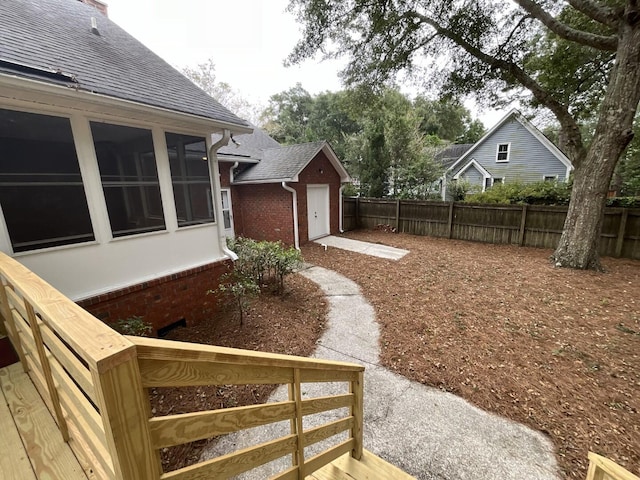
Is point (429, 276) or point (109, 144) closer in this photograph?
point (109, 144)

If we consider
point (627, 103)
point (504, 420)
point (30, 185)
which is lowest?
point (504, 420)

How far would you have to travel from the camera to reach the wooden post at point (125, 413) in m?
0.72

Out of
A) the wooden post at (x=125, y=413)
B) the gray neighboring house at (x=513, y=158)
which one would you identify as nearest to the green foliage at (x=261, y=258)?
the wooden post at (x=125, y=413)

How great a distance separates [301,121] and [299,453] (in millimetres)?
31915

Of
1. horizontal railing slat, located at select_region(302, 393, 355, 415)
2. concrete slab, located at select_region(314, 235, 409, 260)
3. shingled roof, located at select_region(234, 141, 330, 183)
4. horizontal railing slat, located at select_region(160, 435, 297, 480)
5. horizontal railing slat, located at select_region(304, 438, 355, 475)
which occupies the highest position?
shingled roof, located at select_region(234, 141, 330, 183)

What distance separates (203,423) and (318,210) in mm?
10552

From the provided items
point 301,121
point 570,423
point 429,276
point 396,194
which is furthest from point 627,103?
point 301,121

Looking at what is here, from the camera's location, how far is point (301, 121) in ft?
98.2

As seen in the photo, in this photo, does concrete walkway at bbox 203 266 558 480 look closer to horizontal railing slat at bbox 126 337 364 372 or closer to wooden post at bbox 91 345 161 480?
horizontal railing slat at bbox 126 337 364 372

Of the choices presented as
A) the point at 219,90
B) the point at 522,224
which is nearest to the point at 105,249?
the point at 522,224

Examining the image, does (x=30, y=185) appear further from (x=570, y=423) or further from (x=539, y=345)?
(x=539, y=345)

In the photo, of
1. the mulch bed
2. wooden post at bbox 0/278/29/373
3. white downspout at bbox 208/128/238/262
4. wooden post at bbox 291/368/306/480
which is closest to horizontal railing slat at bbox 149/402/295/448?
wooden post at bbox 291/368/306/480

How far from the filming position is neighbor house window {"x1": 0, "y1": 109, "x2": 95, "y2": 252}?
2975 millimetres

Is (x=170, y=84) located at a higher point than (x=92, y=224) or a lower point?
higher
